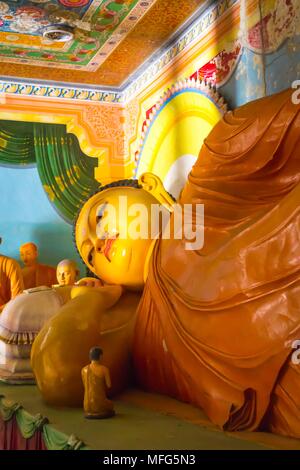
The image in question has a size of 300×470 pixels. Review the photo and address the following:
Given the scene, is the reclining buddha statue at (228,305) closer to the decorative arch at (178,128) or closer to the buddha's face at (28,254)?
the decorative arch at (178,128)

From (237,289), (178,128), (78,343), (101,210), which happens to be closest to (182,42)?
(178,128)

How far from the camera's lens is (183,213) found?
216 centimetres

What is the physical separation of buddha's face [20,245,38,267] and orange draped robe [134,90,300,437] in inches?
136

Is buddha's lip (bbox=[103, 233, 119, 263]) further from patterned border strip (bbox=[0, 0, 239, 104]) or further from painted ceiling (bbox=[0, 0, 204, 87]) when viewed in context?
patterned border strip (bbox=[0, 0, 239, 104])

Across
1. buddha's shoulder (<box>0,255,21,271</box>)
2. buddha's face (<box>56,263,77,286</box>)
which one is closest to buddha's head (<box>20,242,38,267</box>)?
buddha's shoulder (<box>0,255,21,271</box>)

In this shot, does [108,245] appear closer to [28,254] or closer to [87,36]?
[87,36]

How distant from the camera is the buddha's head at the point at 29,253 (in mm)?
5512

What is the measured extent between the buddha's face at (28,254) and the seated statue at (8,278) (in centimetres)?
30

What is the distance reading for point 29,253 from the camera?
5.52m

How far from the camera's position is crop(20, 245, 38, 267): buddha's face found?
551 cm

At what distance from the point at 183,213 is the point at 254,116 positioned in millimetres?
414

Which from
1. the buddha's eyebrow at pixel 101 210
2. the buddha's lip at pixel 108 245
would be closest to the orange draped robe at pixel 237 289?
the buddha's lip at pixel 108 245

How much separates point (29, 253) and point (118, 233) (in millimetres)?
3118
